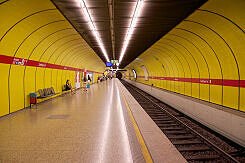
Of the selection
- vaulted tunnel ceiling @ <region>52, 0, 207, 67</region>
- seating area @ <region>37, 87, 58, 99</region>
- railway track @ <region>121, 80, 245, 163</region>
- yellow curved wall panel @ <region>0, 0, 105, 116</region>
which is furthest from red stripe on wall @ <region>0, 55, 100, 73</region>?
railway track @ <region>121, 80, 245, 163</region>

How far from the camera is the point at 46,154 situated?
11.8 ft

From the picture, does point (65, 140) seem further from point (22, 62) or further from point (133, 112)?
point (22, 62)

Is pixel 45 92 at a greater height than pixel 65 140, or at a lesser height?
greater

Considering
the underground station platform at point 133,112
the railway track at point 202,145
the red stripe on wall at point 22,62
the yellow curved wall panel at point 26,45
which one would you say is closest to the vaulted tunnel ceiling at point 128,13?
the underground station platform at point 133,112

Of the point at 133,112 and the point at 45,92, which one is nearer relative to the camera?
the point at 133,112

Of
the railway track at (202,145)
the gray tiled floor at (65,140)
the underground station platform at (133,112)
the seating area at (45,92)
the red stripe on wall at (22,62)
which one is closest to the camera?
the gray tiled floor at (65,140)

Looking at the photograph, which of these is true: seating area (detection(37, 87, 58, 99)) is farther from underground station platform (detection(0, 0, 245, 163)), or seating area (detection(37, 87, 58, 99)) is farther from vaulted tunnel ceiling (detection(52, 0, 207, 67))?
vaulted tunnel ceiling (detection(52, 0, 207, 67))

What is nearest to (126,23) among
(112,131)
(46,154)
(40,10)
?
(40,10)

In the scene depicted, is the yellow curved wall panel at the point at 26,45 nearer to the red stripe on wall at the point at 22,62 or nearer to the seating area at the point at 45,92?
the red stripe on wall at the point at 22,62

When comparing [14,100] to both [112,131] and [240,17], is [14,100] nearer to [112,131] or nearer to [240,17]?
[112,131]

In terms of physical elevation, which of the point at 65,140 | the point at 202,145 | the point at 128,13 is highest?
the point at 128,13

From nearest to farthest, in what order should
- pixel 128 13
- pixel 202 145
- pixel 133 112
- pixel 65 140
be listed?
pixel 65 140 → pixel 202 145 → pixel 128 13 → pixel 133 112

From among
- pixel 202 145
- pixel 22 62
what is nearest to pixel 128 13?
pixel 22 62

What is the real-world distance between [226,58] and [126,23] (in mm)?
4920
